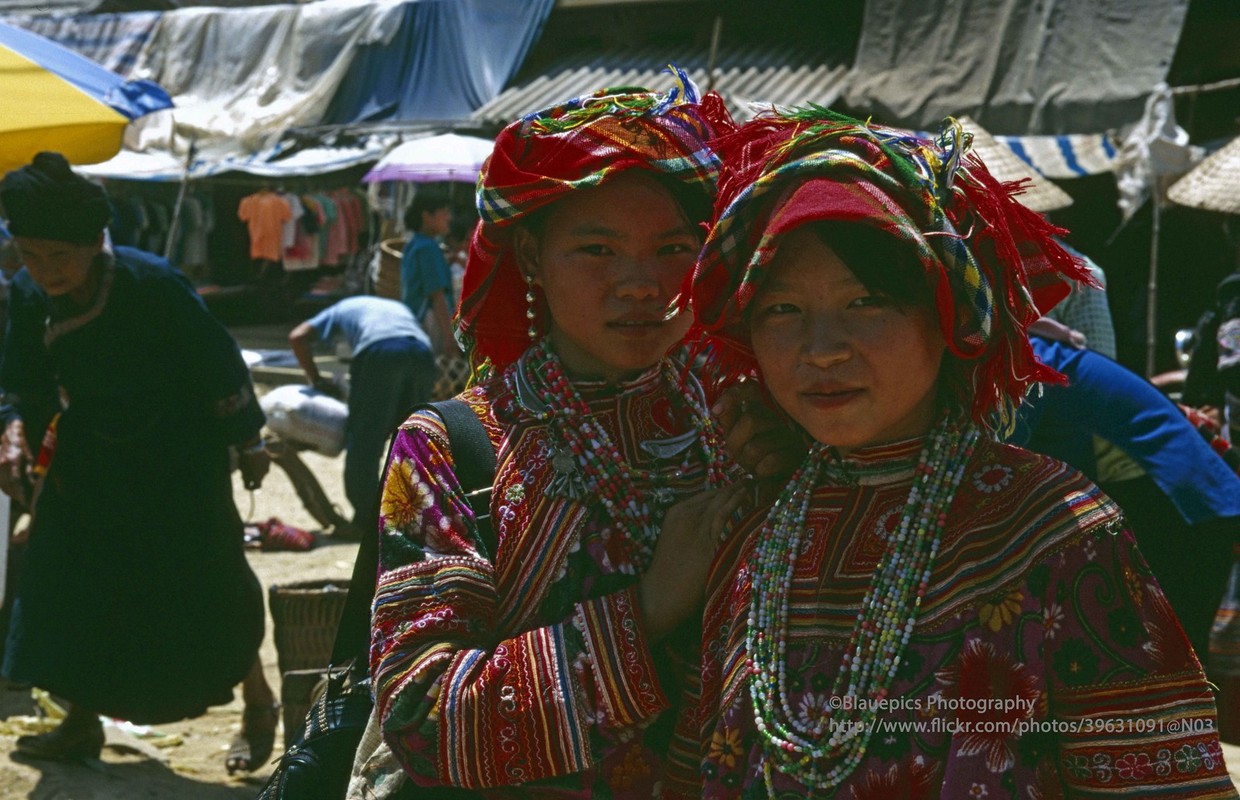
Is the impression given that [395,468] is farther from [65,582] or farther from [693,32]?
[693,32]

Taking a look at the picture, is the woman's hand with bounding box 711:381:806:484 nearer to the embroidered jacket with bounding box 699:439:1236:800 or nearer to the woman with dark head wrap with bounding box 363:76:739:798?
the woman with dark head wrap with bounding box 363:76:739:798

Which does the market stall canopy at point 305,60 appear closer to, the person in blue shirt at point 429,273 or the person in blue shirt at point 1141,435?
the person in blue shirt at point 429,273

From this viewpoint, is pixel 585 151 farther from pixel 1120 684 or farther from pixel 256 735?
pixel 256 735

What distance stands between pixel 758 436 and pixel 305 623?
3694 mm

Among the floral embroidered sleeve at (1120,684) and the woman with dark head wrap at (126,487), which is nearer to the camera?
the floral embroidered sleeve at (1120,684)

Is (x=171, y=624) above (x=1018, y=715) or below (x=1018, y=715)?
below

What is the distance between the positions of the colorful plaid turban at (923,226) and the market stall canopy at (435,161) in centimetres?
1132

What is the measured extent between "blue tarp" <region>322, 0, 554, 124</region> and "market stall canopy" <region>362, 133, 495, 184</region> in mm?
2720

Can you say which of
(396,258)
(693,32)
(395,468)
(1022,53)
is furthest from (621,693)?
(693,32)

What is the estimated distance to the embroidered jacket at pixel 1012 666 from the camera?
1.44 meters

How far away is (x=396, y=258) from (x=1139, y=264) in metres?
6.12

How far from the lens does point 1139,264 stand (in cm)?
1081

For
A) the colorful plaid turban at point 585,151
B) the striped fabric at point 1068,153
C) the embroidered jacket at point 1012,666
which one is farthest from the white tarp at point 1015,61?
the embroidered jacket at point 1012,666

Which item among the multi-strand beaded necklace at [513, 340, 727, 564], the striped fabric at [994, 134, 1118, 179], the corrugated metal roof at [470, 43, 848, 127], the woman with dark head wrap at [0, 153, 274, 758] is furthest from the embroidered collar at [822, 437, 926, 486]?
the corrugated metal roof at [470, 43, 848, 127]
